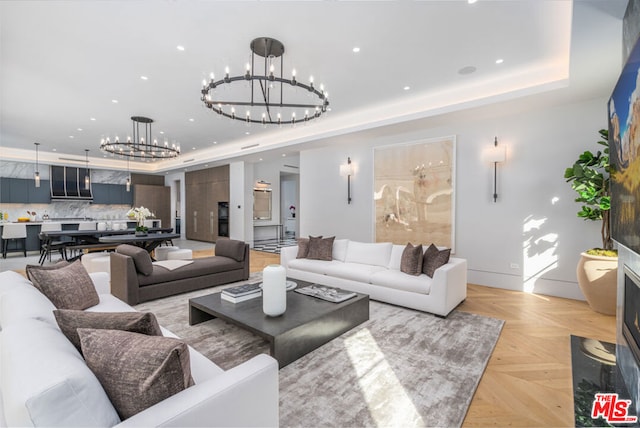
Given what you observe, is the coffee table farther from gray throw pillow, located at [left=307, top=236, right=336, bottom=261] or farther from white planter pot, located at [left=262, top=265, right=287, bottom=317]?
gray throw pillow, located at [left=307, top=236, right=336, bottom=261]

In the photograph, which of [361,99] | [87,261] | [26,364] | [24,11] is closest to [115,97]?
[24,11]

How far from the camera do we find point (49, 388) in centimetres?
86

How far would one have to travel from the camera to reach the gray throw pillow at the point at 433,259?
12.3 feet

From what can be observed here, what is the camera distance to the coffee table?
236 cm

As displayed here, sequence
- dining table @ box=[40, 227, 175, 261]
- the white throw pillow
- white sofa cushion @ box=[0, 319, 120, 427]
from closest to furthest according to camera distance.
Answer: white sofa cushion @ box=[0, 319, 120, 427], the white throw pillow, dining table @ box=[40, 227, 175, 261]

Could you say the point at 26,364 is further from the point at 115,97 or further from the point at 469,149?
the point at 469,149

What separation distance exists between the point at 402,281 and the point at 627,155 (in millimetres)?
2380

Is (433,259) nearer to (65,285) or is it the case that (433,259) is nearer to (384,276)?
(384,276)

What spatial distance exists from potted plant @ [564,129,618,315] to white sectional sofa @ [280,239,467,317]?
1388mm

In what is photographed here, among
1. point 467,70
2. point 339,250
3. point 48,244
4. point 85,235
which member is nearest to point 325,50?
point 467,70

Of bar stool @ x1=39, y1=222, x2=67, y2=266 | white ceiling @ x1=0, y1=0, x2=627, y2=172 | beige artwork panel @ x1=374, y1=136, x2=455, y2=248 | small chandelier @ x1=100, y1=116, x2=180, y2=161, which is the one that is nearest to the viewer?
white ceiling @ x1=0, y1=0, x2=627, y2=172

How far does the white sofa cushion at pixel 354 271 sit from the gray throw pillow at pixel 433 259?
62 cm

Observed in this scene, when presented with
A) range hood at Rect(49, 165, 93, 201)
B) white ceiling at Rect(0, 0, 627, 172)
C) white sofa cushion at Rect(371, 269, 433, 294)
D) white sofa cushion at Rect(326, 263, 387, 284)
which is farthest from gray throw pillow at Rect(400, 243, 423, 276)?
range hood at Rect(49, 165, 93, 201)

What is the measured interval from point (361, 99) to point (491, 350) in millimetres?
3936
